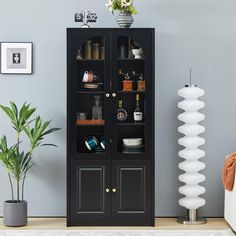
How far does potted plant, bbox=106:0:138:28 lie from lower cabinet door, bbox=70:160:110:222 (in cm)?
131

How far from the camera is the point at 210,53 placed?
6145 millimetres

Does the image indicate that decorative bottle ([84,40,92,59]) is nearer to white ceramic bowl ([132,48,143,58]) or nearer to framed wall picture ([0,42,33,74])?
white ceramic bowl ([132,48,143,58])

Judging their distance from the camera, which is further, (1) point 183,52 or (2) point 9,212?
(1) point 183,52

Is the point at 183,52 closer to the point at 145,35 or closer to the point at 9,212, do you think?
the point at 145,35

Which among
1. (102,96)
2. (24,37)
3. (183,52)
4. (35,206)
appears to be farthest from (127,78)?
(35,206)

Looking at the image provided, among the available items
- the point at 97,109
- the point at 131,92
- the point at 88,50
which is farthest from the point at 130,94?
the point at 88,50

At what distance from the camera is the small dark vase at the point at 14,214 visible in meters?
5.64

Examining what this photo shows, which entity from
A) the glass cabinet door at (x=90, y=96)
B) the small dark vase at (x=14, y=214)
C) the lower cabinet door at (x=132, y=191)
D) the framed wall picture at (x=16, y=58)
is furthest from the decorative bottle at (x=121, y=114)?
the small dark vase at (x=14, y=214)

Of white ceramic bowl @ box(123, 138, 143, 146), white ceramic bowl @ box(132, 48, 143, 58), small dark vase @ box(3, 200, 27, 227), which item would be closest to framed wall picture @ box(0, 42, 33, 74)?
white ceramic bowl @ box(132, 48, 143, 58)

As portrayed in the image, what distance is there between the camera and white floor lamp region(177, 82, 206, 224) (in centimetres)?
581

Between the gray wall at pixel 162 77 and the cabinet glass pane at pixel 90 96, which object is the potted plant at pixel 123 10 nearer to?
the cabinet glass pane at pixel 90 96

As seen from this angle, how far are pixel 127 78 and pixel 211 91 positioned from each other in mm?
912
